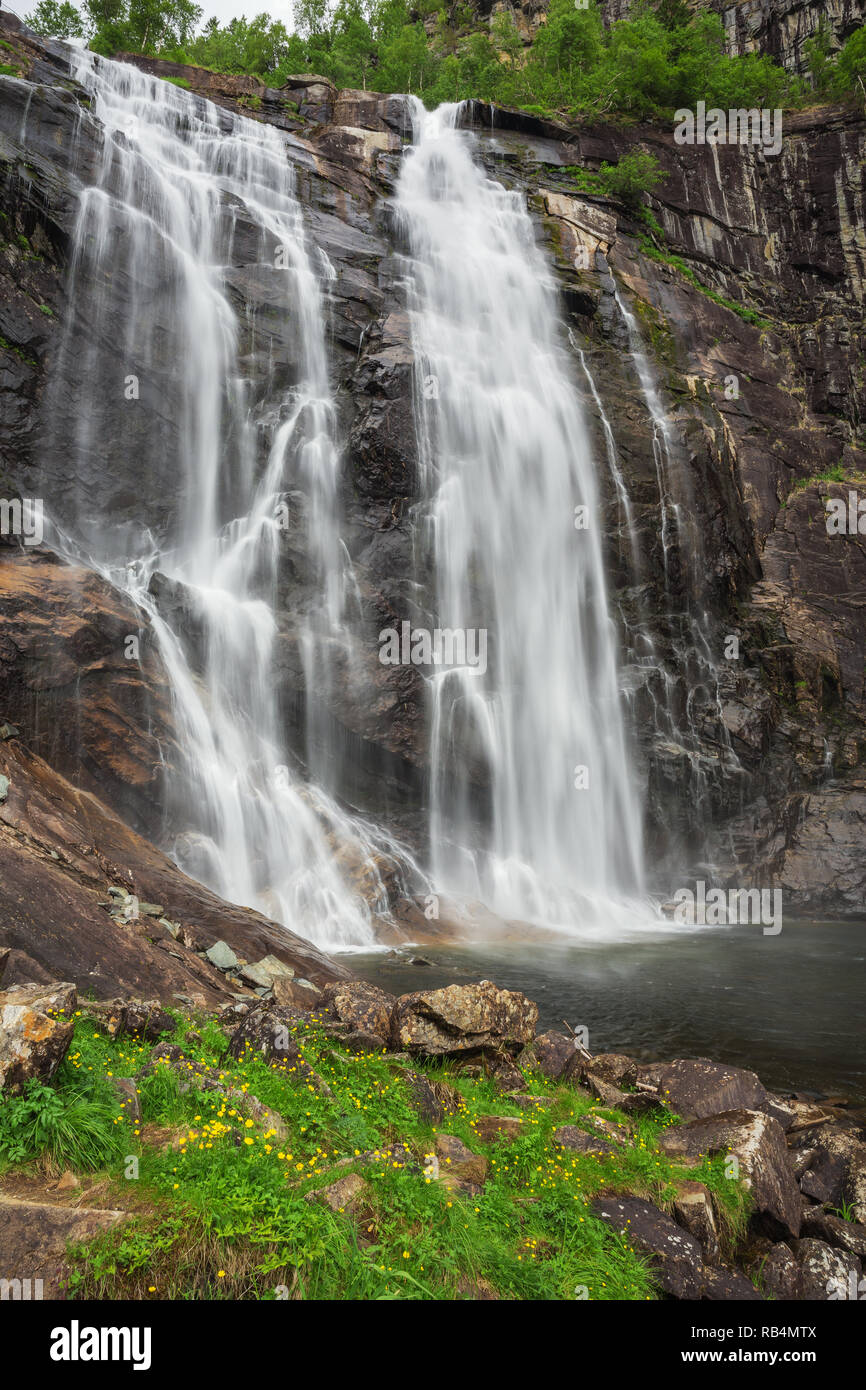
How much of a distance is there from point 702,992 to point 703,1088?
5.42 metres

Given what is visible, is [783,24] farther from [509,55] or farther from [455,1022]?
[455,1022]

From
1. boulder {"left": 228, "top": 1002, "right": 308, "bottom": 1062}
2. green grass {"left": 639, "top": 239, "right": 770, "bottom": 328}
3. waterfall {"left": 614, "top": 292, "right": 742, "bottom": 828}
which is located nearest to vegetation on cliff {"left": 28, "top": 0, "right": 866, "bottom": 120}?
green grass {"left": 639, "top": 239, "right": 770, "bottom": 328}

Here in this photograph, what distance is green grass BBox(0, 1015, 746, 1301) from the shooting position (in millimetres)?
3477

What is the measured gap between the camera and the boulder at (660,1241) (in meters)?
4.36

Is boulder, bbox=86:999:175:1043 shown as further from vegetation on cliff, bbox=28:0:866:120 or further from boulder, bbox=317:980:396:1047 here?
vegetation on cliff, bbox=28:0:866:120

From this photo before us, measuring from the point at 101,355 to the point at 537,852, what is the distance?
1713 cm

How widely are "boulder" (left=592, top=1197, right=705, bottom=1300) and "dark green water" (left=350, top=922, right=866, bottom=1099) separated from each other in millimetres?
4263

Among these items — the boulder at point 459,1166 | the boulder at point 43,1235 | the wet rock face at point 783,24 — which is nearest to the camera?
the boulder at point 43,1235

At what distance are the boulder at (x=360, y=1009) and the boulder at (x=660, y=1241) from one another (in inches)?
97.6

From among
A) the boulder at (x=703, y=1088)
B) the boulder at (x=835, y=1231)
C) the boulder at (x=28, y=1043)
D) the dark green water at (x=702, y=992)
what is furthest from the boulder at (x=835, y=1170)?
the boulder at (x=28, y=1043)

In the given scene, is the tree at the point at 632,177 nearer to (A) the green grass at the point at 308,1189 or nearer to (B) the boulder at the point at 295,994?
(B) the boulder at the point at 295,994

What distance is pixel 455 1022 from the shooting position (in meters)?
Answer: 7.00

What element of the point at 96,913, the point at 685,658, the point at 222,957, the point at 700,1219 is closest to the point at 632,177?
the point at 685,658

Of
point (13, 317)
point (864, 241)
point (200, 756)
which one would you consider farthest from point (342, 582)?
point (864, 241)
